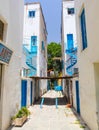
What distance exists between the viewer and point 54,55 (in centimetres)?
3531

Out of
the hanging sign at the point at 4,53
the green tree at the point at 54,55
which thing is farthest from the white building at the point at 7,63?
the green tree at the point at 54,55

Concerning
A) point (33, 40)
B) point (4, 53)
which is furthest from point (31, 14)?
point (4, 53)

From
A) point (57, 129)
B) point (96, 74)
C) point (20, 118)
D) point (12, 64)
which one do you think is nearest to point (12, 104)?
point (20, 118)

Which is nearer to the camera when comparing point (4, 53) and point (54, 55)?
point (4, 53)

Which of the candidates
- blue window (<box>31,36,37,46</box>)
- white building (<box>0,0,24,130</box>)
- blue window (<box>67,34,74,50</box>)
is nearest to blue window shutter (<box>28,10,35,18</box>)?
blue window (<box>31,36,37,46</box>)

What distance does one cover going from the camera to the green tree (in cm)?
3377

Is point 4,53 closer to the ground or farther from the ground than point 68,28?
closer to the ground

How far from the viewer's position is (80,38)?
728 cm

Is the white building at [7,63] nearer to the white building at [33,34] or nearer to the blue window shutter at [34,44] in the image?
the white building at [33,34]

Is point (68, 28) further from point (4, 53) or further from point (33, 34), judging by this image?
point (4, 53)

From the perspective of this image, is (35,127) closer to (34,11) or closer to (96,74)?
(96,74)

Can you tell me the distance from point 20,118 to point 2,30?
152 inches

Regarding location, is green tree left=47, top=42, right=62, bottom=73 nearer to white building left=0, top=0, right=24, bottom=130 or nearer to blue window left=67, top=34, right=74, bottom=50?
blue window left=67, top=34, right=74, bottom=50

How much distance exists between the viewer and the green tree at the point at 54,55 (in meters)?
33.8
